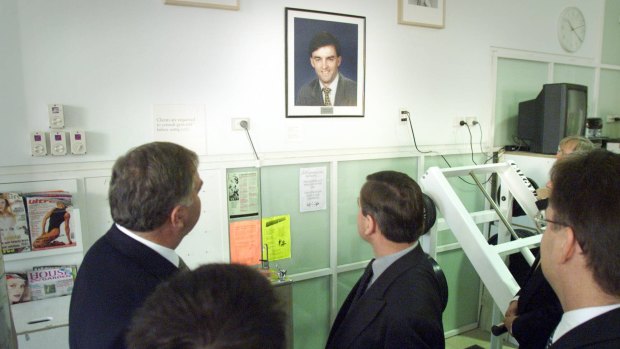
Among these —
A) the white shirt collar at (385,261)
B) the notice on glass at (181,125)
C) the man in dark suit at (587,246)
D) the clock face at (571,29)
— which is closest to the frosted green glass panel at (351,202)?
the notice on glass at (181,125)

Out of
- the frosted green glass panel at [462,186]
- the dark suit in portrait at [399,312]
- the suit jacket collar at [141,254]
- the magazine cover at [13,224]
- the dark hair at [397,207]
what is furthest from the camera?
the frosted green glass panel at [462,186]

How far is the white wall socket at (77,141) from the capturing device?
1.78m

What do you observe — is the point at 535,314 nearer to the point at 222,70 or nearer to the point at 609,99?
the point at 222,70

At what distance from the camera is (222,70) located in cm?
208

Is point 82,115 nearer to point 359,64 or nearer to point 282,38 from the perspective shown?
point 282,38

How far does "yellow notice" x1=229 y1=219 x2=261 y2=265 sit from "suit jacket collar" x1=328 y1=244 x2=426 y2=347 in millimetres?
1061

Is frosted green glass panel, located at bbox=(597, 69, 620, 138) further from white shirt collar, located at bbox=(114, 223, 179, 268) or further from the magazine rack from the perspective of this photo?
the magazine rack

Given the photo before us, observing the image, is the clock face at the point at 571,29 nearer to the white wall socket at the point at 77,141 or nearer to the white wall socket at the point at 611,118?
the white wall socket at the point at 611,118

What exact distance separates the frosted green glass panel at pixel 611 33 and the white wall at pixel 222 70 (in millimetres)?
1111

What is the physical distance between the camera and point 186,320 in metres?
0.49

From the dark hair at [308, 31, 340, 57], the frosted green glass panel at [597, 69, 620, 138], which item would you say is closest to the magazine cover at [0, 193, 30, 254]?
the dark hair at [308, 31, 340, 57]

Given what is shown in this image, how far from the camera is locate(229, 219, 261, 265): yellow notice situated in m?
2.22

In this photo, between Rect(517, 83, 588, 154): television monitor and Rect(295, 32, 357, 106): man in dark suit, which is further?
Rect(517, 83, 588, 154): television monitor

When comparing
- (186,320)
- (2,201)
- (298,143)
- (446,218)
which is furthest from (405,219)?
(2,201)
